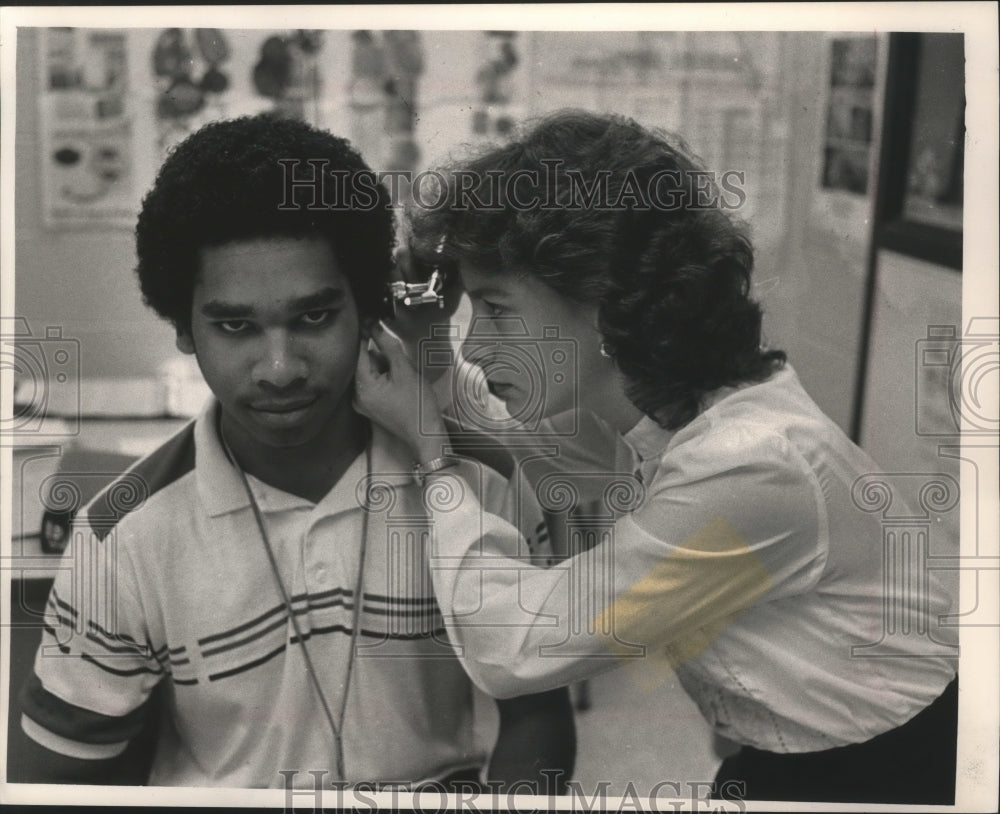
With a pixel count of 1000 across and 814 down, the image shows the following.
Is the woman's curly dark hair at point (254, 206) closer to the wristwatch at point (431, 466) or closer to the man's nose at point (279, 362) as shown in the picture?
the man's nose at point (279, 362)

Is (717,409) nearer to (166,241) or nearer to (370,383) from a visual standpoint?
(370,383)

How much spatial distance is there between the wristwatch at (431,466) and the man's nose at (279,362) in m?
0.21

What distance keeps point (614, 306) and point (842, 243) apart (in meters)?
0.35

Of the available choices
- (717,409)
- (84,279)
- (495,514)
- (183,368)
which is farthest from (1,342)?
(717,409)

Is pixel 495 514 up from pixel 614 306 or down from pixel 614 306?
down

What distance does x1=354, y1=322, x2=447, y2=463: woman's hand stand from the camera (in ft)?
5.00

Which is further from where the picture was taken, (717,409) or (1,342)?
(1,342)

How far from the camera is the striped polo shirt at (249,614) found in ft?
5.05

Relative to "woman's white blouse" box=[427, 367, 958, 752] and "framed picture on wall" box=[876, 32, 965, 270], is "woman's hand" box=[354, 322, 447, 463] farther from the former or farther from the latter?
"framed picture on wall" box=[876, 32, 965, 270]

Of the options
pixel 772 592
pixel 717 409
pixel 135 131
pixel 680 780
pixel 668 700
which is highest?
pixel 135 131

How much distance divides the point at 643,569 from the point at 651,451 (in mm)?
166

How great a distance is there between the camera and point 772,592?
1.48 meters
